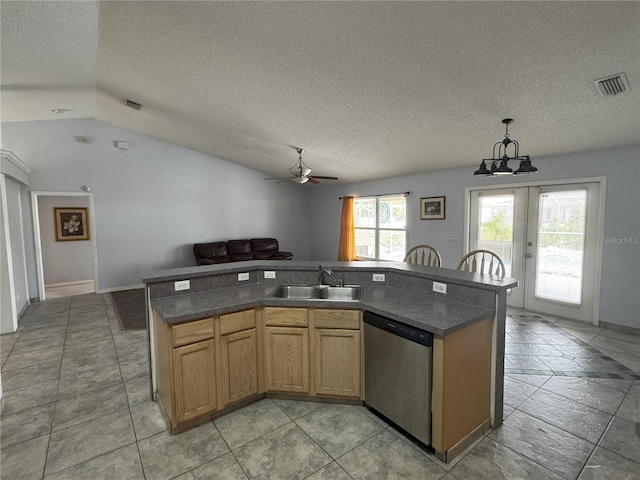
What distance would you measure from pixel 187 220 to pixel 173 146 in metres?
1.59

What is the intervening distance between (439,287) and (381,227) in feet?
14.9

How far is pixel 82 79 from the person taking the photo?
12.4ft

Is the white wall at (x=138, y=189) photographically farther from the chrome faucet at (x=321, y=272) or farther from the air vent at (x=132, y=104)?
the chrome faucet at (x=321, y=272)

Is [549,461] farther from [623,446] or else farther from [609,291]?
[609,291]

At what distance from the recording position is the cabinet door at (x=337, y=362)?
228 cm

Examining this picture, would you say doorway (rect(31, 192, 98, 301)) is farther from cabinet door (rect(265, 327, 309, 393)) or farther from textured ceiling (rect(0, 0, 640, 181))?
cabinet door (rect(265, 327, 309, 393))

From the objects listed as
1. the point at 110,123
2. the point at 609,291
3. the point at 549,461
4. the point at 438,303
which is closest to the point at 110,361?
the point at 438,303

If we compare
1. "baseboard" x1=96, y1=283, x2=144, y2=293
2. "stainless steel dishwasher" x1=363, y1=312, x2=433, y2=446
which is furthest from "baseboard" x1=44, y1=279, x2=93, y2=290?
"stainless steel dishwasher" x1=363, y1=312, x2=433, y2=446

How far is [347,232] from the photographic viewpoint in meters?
7.37

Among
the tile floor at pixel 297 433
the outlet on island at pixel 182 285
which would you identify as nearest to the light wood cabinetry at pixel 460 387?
the tile floor at pixel 297 433

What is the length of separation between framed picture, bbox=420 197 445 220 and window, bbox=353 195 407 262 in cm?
49

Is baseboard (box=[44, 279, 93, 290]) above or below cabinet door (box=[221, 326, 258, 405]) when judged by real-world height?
below

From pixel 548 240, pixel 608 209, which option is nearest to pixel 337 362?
pixel 548 240

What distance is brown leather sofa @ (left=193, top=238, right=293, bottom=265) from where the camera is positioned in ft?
21.6
